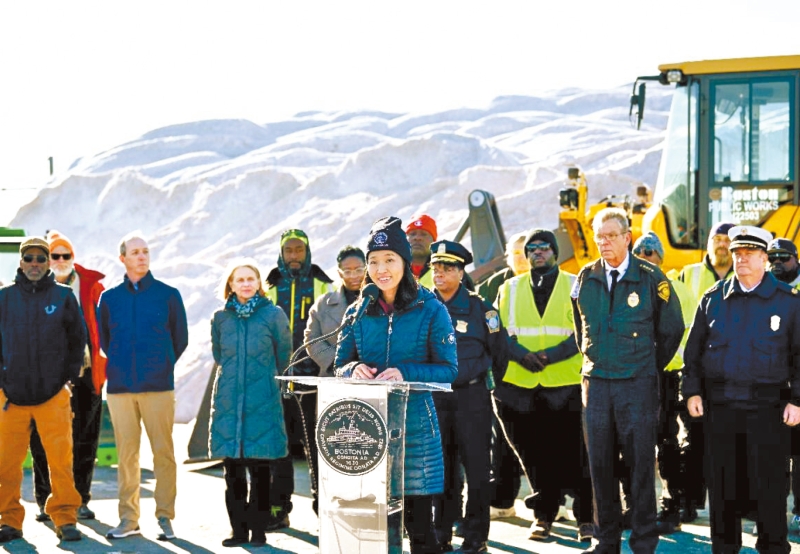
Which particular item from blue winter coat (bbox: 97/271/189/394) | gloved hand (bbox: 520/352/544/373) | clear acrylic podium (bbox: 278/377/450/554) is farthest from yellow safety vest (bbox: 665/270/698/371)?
clear acrylic podium (bbox: 278/377/450/554)

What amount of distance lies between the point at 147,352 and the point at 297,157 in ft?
130

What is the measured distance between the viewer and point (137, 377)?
348 inches

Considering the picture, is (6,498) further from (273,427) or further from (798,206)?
(798,206)

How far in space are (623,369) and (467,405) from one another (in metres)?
1.10

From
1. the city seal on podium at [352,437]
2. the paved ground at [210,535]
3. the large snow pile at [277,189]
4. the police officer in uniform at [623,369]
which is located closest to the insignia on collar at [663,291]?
the police officer in uniform at [623,369]

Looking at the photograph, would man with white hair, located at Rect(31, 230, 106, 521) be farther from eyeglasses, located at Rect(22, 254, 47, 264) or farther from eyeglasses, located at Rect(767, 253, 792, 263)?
eyeglasses, located at Rect(767, 253, 792, 263)

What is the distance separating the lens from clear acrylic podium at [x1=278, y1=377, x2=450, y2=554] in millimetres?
5512

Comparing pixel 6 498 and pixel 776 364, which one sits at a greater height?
pixel 776 364

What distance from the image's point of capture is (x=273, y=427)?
28.1 feet

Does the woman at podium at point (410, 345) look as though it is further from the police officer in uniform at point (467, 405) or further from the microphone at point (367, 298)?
the police officer in uniform at point (467, 405)

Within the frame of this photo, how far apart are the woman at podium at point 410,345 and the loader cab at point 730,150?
7162 millimetres

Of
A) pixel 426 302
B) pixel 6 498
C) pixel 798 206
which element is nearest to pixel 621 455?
pixel 426 302

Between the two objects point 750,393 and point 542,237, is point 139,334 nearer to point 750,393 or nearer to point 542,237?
point 542,237

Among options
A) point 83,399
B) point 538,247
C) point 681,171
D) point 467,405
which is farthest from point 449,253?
point 681,171
